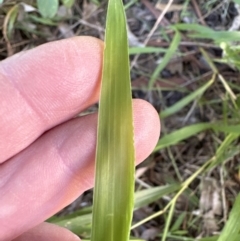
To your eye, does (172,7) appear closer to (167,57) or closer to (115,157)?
(167,57)

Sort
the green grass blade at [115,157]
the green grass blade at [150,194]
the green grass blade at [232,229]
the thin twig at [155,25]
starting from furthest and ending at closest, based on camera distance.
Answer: the thin twig at [155,25] → the green grass blade at [150,194] → the green grass blade at [232,229] → the green grass blade at [115,157]

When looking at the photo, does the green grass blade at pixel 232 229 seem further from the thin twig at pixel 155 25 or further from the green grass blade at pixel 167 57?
the thin twig at pixel 155 25

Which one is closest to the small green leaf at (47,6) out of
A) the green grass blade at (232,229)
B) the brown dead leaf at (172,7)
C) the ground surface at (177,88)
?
the ground surface at (177,88)

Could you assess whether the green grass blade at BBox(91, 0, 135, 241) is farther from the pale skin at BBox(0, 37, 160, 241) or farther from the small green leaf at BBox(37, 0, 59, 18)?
the small green leaf at BBox(37, 0, 59, 18)

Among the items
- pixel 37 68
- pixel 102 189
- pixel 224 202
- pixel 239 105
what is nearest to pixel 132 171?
pixel 102 189

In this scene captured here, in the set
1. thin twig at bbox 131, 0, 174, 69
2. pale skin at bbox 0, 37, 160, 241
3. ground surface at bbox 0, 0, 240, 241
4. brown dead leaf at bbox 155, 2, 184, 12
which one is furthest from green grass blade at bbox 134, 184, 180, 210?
brown dead leaf at bbox 155, 2, 184, 12

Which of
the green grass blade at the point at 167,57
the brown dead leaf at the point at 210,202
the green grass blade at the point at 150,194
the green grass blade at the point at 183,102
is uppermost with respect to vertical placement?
the green grass blade at the point at 167,57
